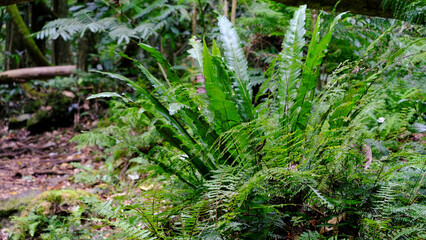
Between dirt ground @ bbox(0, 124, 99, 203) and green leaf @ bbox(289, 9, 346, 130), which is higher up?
green leaf @ bbox(289, 9, 346, 130)

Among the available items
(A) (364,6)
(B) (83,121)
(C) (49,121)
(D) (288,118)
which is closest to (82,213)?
(D) (288,118)

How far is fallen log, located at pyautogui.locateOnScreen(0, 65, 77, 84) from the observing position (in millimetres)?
6547

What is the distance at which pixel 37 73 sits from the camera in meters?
6.68

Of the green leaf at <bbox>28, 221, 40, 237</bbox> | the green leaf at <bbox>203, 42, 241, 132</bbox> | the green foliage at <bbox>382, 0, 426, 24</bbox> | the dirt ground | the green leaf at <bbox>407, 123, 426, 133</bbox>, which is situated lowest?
the dirt ground

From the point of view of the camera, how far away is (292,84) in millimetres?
1382

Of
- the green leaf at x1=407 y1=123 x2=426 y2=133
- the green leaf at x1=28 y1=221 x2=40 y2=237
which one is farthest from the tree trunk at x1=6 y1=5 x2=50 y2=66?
the green leaf at x1=407 y1=123 x2=426 y2=133

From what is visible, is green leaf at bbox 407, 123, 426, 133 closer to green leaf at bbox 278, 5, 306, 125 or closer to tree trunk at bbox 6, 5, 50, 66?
green leaf at bbox 278, 5, 306, 125

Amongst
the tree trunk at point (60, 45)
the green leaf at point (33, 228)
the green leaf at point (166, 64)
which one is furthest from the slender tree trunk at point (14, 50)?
the green leaf at point (166, 64)

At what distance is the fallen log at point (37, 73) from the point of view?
21.5ft

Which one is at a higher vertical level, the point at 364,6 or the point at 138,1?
the point at 138,1

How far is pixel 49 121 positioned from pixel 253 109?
560cm

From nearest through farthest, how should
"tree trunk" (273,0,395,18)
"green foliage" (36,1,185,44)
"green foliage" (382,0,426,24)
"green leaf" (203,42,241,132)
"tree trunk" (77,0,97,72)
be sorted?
"green leaf" (203,42,241,132) < "green foliage" (382,0,426,24) < "tree trunk" (273,0,395,18) < "green foliage" (36,1,185,44) < "tree trunk" (77,0,97,72)

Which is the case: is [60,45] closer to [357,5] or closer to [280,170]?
[357,5]

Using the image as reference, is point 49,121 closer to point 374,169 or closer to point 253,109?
point 253,109
